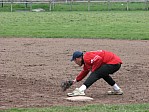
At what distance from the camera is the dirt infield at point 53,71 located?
1098 centimetres

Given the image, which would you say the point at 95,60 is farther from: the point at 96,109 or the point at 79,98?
the point at 96,109

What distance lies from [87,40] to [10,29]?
6.79m

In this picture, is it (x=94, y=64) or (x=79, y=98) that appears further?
(x=94, y=64)

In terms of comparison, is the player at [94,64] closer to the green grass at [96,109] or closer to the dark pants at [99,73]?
the dark pants at [99,73]

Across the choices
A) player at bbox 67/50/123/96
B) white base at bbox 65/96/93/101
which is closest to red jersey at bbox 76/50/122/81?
player at bbox 67/50/123/96

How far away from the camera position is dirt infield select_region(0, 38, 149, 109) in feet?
36.0

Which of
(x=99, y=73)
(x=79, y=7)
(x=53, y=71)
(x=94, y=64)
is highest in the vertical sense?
(x=94, y=64)

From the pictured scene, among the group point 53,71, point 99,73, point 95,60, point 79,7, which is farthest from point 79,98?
point 79,7

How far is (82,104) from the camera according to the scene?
10.3 m

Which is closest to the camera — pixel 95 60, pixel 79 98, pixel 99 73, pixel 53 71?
pixel 79 98

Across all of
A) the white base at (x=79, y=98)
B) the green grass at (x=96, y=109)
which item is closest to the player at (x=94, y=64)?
the white base at (x=79, y=98)

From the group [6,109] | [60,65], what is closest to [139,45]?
[60,65]

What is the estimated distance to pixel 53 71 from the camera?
14938 millimetres

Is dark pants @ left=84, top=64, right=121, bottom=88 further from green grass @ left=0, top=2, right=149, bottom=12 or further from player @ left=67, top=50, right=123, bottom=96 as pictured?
green grass @ left=0, top=2, right=149, bottom=12
